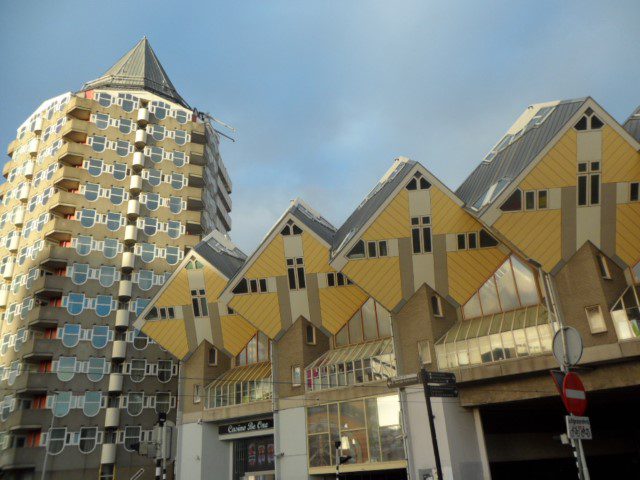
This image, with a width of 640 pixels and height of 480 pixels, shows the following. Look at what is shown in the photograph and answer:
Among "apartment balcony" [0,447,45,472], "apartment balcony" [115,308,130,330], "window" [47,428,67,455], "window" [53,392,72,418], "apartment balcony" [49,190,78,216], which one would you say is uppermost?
"apartment balcony" [49,190,78,216]

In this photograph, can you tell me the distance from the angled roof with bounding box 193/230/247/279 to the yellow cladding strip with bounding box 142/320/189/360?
597 cm

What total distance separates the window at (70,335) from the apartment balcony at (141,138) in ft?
70.9

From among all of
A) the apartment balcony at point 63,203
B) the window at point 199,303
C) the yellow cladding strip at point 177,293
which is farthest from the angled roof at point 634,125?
the apartment balcony at point 63,203

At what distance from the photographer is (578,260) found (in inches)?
1184

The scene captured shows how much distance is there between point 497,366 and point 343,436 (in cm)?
1141

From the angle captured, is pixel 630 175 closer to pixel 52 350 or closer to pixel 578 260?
pixel 578 260

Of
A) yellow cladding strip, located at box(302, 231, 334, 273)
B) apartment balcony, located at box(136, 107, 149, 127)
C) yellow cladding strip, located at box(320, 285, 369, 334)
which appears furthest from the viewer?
apartment balcony, located at box(136, 107, 149, 127)

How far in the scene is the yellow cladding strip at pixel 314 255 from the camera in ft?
127

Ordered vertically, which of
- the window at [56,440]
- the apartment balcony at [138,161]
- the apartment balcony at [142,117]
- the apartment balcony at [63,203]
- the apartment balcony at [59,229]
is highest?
the apartment balcony at [142,117]

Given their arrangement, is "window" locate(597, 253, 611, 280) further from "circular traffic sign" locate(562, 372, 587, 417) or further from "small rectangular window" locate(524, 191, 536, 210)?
"circular traffic sign" locate(562, 372, 587, 417)

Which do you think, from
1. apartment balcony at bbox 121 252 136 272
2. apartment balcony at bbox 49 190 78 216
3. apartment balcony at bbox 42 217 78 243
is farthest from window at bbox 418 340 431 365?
apartment balcony at bbox 49 190 78 216

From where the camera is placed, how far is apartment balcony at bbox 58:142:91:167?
58562mm

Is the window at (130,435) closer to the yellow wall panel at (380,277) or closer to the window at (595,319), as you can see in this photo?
the yellow wall panel at (380,277)

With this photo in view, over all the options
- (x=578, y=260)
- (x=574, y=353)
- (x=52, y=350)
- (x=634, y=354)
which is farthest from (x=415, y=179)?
(x=52, y=350)
